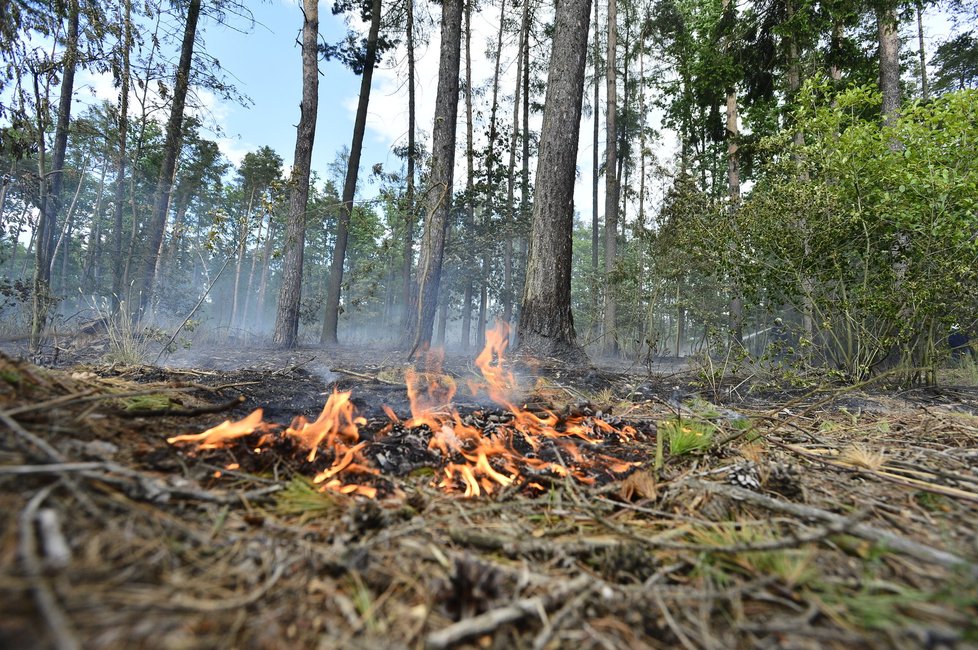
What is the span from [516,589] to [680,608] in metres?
0.44

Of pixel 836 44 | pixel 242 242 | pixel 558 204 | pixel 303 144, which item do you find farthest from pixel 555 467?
pixel 836 44

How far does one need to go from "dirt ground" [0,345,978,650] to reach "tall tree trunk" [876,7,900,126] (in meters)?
8.92

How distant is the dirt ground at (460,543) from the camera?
873 mm

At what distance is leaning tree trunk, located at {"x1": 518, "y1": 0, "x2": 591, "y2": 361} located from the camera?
6.32 metres

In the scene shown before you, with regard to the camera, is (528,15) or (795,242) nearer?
(795,242)

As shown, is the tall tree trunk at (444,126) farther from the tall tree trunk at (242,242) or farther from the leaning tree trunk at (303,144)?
the leaning tree trunk at (303,144)

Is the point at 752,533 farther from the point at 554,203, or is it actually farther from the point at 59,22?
the point at 59,22

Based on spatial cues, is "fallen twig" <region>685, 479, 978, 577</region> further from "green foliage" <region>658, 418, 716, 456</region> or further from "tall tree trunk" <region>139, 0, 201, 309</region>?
"tall tree trunk" <region>139, 0, 201, 309</region>

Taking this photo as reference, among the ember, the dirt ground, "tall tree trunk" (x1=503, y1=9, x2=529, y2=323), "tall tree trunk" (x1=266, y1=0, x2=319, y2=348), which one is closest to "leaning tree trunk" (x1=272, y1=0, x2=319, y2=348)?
"tall tree trunk" (x1=266, y1=0, x2=319, y2=348)

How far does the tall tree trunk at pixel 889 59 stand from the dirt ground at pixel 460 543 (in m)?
8.92

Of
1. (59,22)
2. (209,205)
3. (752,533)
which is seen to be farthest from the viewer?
(209,205)

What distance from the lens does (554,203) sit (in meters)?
6.47

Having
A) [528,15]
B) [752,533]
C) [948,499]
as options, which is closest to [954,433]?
[948,499]

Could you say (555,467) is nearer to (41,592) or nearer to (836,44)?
(41,592)
